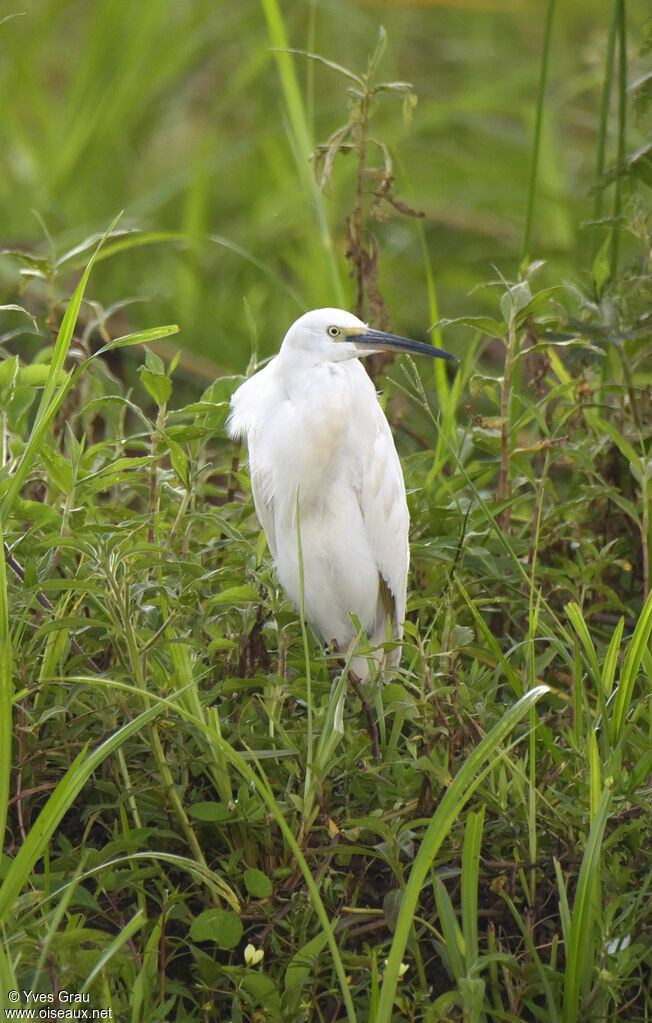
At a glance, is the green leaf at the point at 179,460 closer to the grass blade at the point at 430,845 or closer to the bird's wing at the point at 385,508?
the bird's wing at the point at 385,508

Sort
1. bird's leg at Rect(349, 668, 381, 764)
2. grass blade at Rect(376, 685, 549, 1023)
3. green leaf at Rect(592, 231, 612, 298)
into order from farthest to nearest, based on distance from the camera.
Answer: green leaf at Rect(592, 231, 612, 298)
bird's leg at Rect(349, 668, 381, 764)
grass blade at Rect(376, 685, 549, 1023)

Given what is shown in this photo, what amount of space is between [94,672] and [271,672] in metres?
0.27

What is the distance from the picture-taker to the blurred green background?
4.45 metres

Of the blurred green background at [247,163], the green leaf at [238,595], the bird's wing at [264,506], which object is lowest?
the blurred green background at [247,163]

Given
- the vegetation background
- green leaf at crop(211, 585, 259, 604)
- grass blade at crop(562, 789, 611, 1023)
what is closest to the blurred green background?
the vegetation background

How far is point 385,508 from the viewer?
2.00m

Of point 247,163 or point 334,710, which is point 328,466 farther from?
point 247,163

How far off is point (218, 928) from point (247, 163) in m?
4.48

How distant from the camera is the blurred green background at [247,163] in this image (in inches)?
175

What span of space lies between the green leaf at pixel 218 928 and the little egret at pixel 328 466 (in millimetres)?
546

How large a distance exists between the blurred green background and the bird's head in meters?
2.01

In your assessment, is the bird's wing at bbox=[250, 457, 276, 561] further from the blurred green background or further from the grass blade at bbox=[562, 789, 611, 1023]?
the blurred green background

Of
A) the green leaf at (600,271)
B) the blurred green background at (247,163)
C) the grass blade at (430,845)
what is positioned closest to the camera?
the grass blade at (430,845)

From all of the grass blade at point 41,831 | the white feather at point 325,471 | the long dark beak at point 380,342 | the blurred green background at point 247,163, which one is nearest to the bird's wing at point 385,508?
the white feather at point 325,471
